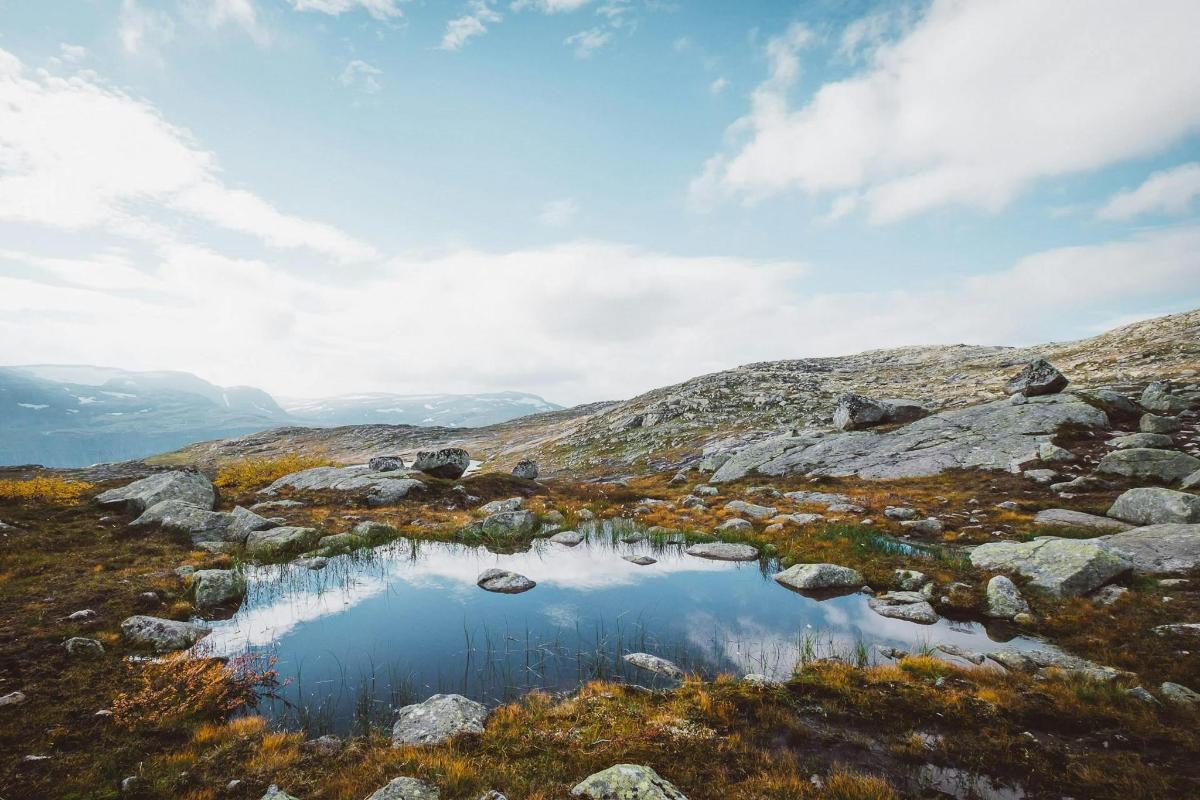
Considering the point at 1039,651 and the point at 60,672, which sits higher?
the point at 60,672

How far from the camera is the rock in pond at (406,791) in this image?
272 inches

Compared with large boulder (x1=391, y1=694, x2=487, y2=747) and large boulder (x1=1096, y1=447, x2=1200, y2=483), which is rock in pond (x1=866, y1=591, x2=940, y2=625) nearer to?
large boulder (x1=391, y1=694, x2=487, y2=747)

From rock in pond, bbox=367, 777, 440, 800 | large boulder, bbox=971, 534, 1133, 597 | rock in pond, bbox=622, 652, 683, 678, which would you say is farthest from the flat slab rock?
rock in pond, bbox=367, 777, 440, 800

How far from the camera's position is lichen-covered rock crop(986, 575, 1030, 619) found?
46.9 feet

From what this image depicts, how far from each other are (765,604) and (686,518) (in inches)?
507

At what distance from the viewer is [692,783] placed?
747 centimetres

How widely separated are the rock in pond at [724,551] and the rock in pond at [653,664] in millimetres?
9815

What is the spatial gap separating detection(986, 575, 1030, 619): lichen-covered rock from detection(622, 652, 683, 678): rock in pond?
10.4 metres

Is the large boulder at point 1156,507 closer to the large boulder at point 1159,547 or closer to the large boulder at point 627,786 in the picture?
the large boulder at point 1159,547

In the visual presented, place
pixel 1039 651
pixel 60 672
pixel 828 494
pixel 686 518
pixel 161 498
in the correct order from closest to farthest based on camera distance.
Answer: pixel 60 672 → pixel 1039 651 → pixel 161 498 → pixel 686 518 → pixel 828 494

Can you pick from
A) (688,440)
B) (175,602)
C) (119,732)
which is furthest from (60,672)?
(688,440)

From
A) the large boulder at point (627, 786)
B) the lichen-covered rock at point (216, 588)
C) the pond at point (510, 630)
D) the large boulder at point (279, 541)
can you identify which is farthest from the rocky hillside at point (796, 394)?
the large boulder at point (627, 786)

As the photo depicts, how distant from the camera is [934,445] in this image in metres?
39.2

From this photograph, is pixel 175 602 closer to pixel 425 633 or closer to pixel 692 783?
pixel 425 633
